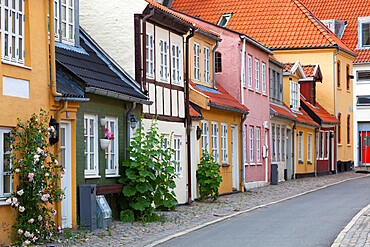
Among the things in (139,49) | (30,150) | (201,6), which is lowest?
(30,150)

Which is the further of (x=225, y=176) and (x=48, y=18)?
(x=225, y=176)

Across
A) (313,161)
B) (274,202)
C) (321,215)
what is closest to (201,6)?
(313,161)

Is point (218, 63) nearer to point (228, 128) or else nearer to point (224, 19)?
point (228, 128)

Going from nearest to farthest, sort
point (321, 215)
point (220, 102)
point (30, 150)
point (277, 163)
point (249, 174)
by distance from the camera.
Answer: point (30, 150) < point (321, 215) < point (220, 102) < point (249, 174) < point (277, 163)

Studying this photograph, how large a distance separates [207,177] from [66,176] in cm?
904

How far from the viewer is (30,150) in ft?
44.4

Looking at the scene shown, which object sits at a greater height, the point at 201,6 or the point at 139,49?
the point at 201,6

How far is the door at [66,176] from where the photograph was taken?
15.6 metres

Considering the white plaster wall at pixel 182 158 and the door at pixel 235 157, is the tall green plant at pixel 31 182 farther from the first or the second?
the door at pixel 235 157

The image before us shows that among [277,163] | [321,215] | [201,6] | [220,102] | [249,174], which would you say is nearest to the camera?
[321,215]

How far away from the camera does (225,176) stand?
27859 mm

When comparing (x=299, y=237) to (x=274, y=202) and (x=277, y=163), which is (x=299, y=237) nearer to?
(x=274, y=202)

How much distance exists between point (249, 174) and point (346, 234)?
1722cm

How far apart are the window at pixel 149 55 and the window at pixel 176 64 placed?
5.84ft
